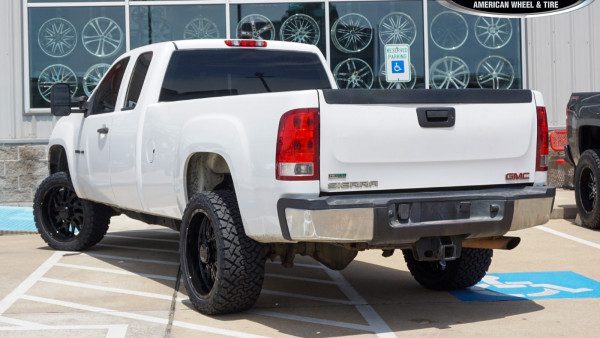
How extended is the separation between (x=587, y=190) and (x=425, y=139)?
18.6 ft

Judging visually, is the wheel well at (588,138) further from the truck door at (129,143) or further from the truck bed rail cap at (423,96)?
the truck door at (129,143)

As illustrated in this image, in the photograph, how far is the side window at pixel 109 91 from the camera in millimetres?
8047

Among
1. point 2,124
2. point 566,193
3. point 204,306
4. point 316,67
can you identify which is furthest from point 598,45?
point 204,306

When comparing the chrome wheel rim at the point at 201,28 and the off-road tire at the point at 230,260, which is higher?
the chrome wheel rim at the point at 201,28

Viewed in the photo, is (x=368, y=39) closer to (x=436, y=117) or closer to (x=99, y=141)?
(x=99, y=141)

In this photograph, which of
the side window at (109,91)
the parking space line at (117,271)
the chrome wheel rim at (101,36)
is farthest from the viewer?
the chrome wheel rim at (101,36)

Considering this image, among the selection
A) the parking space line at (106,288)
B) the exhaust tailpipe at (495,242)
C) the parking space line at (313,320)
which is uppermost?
the exhaust tailpipe at (495,242)

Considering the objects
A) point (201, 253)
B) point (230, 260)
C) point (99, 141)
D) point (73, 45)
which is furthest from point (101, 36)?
point (230, 260)

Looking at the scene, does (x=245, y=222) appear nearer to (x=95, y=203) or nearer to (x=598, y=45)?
(x=95, y=203)

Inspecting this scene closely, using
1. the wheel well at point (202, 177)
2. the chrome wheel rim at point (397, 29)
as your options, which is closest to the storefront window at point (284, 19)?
the chrome wheel rim at point (397, 29)

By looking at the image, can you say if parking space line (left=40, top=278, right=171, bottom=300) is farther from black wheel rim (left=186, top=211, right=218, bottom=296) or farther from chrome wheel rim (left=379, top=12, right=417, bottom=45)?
chrome wheel rim (left=379, top=12, right=417, bottom=45)

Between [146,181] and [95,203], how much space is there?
2.06 meters

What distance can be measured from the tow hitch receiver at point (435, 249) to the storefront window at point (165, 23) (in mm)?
9605

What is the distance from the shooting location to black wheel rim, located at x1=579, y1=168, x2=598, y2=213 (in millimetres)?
10305
